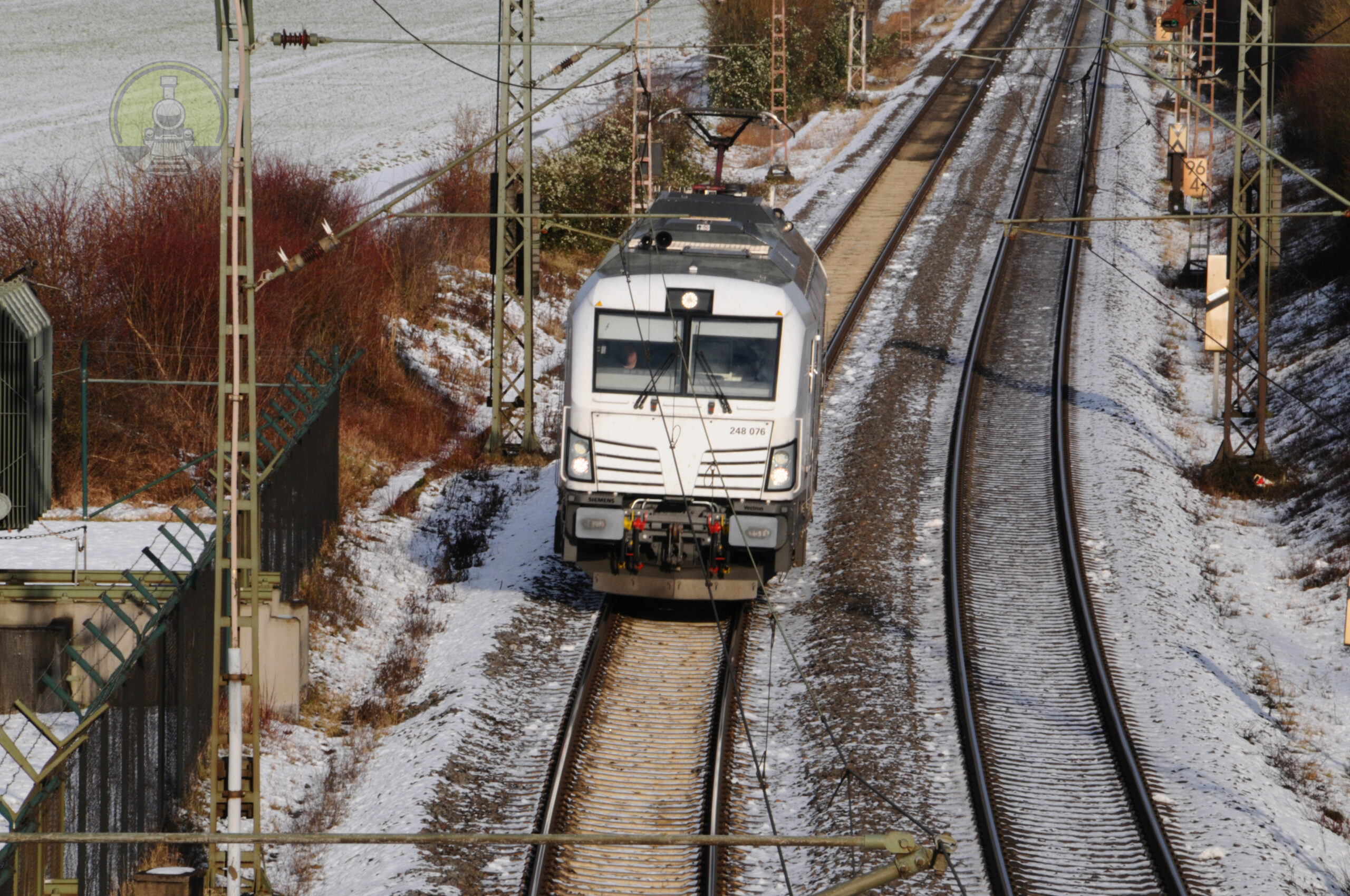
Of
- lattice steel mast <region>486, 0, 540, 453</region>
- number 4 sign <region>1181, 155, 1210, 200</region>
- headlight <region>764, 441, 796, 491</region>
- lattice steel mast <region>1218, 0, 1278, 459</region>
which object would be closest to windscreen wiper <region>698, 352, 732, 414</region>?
headlight <region>764, 441, 796, 491</region>

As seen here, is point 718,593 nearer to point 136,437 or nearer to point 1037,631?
point 1037,631

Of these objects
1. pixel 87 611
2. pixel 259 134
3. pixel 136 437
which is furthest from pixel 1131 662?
pixel 259 134

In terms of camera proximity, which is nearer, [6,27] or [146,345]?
[146,345]

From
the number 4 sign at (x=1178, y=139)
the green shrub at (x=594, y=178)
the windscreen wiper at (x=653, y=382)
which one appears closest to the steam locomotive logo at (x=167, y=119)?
the green shrub at (x=594, y=178)

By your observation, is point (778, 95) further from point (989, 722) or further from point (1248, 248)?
point (989, 722)

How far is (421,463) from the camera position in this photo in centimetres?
2197

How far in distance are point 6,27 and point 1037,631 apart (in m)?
55.1

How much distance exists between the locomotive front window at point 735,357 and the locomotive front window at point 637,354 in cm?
21

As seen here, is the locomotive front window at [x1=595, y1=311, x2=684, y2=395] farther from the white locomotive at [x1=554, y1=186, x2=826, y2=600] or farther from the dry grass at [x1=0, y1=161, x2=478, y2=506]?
the dry grass at [x1=0, y1=161, x2=478, y2=506]

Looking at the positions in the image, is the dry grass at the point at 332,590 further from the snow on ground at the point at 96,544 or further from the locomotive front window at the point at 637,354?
the locomotive front window at the point at 637,354

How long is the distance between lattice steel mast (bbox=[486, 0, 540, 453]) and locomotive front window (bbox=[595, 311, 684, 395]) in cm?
464

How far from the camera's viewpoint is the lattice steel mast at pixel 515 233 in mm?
18969

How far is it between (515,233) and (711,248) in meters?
6.70

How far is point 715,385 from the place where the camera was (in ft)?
46.9
